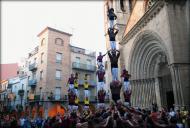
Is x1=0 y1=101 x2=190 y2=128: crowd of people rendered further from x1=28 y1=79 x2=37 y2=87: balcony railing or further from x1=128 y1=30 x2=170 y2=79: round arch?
x1=28 y1=79 x2=37 y2=87: balcony railing

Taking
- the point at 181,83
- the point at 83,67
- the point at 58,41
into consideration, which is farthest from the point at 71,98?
the point at 83,67

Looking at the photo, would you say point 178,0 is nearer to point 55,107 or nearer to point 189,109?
point 189,109

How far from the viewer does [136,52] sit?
16.1 metres

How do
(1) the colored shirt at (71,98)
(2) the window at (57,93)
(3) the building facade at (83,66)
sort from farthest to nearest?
(3) the building facade at (83,66), (2) the window at (57,93), (1) the colored shirt at (71,98)

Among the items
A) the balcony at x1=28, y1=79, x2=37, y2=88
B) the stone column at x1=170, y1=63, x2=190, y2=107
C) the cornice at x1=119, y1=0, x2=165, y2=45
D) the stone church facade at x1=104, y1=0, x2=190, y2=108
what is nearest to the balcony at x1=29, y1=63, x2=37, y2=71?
the balcony at x1=28, y1=79, x2=37, y2=88

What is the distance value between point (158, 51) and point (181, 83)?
Result: 371 centimetres

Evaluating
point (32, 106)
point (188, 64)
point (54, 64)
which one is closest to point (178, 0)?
point (188, 64)

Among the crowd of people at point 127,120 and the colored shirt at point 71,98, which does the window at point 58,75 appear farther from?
the crowd of people at point 127,120

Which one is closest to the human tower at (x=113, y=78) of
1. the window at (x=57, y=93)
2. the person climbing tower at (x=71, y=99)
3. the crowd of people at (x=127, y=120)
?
the person climbing tower at (x=71, y=99)

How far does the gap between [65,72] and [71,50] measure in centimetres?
327

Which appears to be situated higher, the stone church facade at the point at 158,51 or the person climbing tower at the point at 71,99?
the stone church facade at the point at 158,51

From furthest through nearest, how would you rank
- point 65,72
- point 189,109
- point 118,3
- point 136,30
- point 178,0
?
point 65,72, point 118,3, point 136,30, point 178,0, point 189,109

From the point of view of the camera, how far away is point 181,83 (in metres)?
10.6

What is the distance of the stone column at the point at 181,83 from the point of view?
34.3 ft
